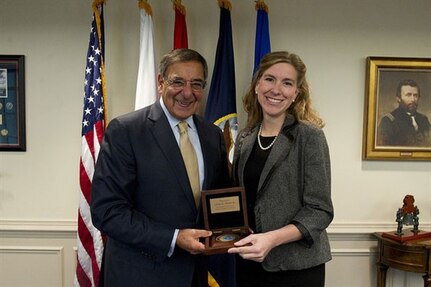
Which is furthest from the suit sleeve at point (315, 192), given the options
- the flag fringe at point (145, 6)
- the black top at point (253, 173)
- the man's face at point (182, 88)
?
the flag fringe at point (145, 6)

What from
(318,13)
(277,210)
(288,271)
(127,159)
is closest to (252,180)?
(277,210)

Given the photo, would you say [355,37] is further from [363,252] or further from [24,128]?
[24,128]

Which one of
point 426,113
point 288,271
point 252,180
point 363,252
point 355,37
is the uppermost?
point 355,37

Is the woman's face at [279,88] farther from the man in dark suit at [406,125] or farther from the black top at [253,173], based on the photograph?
the man in dark suit at [406,125]

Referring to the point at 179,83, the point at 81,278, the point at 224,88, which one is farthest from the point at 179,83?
the point at 81,278

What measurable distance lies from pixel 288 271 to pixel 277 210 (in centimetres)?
25

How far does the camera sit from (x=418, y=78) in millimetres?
2674

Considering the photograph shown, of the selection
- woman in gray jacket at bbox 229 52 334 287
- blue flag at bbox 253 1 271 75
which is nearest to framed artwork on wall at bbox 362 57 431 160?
blue flag at bbox 253 1 271 75

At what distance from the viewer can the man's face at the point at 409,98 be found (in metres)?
2.68

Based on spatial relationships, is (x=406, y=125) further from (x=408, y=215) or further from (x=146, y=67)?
(x=146, y=67)

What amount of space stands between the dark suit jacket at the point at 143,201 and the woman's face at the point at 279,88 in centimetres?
45

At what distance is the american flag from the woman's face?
126 centimetres

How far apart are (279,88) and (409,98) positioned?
5.16 feet

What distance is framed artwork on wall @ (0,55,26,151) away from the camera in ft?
8.73
